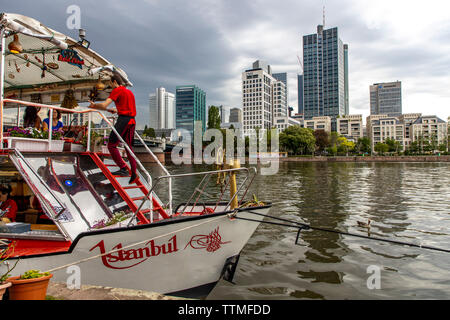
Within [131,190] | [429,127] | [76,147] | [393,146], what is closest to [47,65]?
[76,147]

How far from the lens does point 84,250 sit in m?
5.07

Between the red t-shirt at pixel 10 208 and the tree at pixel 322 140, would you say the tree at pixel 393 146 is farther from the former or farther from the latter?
the red t-shirt at pixel 10 208

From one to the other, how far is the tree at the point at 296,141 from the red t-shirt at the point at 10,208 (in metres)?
112

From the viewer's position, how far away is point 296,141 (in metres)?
114

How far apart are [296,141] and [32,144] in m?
112

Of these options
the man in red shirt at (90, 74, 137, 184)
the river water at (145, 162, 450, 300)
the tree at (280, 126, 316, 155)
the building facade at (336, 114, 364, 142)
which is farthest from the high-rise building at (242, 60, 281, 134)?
the man in red shirt at (90, 74, 137, 184)

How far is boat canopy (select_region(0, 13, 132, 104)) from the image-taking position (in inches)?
241

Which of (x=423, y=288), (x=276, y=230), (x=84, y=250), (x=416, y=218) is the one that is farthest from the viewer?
(x=416, y=218)

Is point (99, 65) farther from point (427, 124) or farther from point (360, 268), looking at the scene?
point (427, 124)

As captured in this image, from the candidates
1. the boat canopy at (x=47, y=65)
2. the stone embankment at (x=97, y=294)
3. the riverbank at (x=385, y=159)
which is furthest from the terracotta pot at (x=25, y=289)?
the riverbank at (x=385, y=159)

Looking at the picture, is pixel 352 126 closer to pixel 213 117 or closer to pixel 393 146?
pixel 393 146

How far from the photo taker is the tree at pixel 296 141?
114 meters
